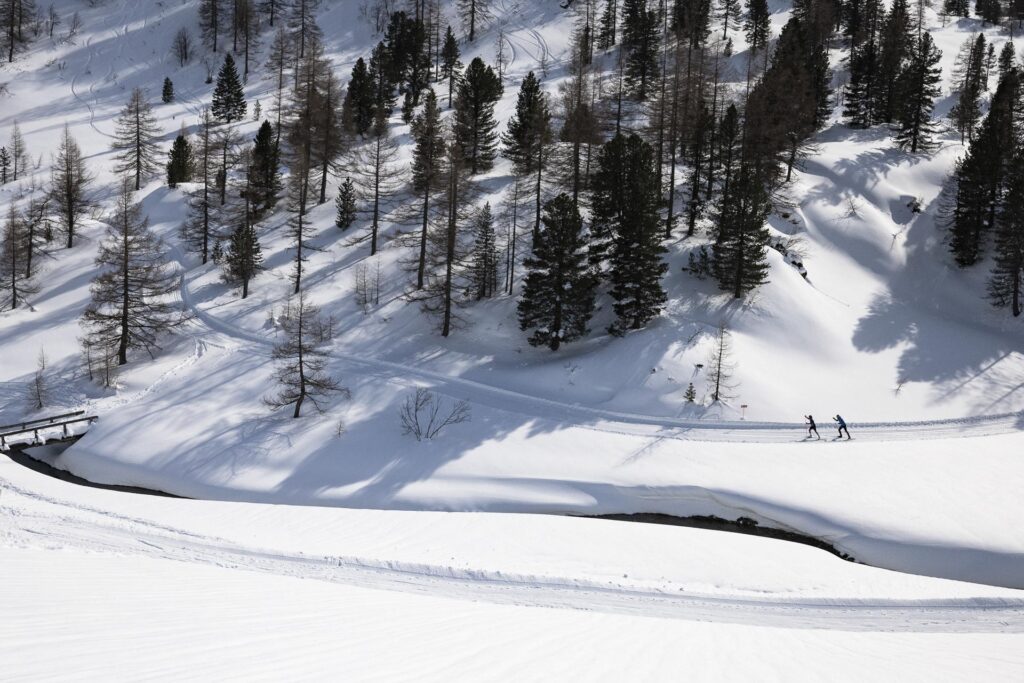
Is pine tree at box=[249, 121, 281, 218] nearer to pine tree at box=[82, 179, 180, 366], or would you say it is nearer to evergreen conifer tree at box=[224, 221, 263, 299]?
evergreen conifer tree at box=[224, 221, 263, 299]

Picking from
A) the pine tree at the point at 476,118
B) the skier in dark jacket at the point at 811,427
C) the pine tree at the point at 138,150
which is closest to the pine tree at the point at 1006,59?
the pine tree at the point at 476,118

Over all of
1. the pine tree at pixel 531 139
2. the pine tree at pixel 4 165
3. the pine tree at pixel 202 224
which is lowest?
the pine tree at pixel 202 224

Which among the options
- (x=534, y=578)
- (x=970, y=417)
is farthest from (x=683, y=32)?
(x=534, y=578)

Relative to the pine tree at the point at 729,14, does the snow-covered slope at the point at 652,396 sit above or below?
below

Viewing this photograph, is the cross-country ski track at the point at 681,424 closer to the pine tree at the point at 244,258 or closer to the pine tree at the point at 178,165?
the pine tree at the point at 244,258

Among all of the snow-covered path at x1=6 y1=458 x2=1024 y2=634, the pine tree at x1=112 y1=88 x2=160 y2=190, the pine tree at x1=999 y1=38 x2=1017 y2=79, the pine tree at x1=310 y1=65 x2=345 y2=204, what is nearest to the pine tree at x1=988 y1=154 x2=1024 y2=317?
the snow-covered path at x1=6 y1=458 x2=1024 y2=634

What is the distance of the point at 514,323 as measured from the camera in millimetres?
35531

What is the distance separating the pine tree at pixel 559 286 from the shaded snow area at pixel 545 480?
4.83 feet

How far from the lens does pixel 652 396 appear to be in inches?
1160

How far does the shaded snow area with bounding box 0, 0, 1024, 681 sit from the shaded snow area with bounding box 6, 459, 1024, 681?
0.10 meters

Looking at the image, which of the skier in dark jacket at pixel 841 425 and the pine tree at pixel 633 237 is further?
the pine tree at pixel 633 237

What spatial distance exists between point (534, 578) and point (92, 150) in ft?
240

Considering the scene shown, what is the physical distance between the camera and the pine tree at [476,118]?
156 feet

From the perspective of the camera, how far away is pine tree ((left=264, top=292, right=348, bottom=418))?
28469 millimetres
